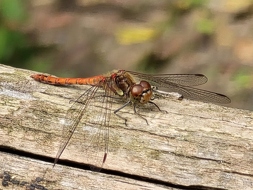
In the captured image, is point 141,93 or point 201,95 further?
point 201,95

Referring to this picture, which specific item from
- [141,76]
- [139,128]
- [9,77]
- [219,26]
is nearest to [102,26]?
[219,26]

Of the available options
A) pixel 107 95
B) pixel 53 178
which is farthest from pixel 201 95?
pixel 53 178

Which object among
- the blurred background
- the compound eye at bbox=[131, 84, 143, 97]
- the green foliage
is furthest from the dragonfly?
the green foliage

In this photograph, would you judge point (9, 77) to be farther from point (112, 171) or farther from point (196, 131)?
point (196, 131)

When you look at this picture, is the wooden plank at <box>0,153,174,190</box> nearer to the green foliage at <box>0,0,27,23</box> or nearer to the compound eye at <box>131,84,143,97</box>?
the compound eye at <box>131,84,143,97</box>

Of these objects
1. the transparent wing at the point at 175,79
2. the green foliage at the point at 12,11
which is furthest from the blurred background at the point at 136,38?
the transparent wing at the point at 175,79

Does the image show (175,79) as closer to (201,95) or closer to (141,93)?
(201,95)
